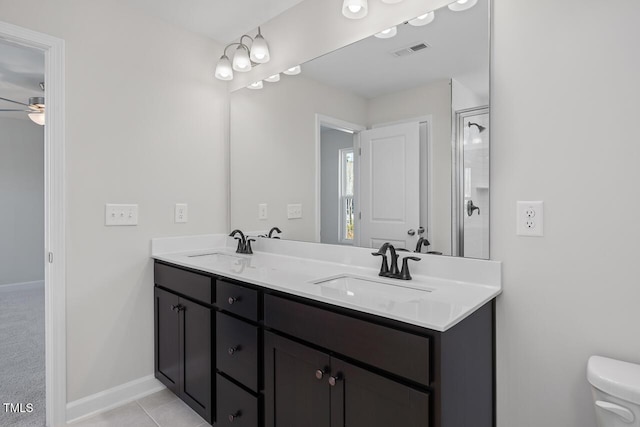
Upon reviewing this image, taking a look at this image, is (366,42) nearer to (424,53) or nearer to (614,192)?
(424,53)

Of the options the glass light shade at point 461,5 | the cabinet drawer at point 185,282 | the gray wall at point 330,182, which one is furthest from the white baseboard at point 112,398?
the glass light shade at point 461,5

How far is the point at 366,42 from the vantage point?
178cm

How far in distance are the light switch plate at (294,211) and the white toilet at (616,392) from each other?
1.51 meters

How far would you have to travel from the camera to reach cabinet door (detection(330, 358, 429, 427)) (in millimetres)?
995

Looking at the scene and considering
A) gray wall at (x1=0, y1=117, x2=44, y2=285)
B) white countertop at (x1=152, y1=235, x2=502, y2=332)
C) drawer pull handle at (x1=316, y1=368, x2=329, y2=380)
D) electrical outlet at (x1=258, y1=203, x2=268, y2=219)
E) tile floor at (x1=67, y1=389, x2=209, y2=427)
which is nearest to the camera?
white countertop at (x1=152, y1=235, x2=502, y2=332)

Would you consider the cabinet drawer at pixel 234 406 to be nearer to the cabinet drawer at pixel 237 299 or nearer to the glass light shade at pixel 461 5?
the cabinet drawer at pixel 237 299

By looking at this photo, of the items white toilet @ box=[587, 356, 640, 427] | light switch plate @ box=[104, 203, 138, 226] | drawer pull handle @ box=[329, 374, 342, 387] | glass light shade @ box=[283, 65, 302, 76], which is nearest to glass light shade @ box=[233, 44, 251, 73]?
glass light shade @ box=[283, 65, 302, 76]

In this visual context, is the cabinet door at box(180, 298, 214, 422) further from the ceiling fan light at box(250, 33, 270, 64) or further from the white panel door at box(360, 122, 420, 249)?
the ceiling fan light at box(250, 33, 270, 64)

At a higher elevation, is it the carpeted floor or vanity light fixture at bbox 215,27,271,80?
vanity light fixture at bbox 215,27,271,80

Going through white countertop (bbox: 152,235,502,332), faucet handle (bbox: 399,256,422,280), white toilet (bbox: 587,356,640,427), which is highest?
faucet handle (bbox: 399,256,422,280)

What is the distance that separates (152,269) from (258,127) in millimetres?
1149

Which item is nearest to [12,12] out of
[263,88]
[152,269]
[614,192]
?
[263,88]

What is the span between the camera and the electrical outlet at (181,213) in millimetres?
2328

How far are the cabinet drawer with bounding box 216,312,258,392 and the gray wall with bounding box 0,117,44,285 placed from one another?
481 cm
